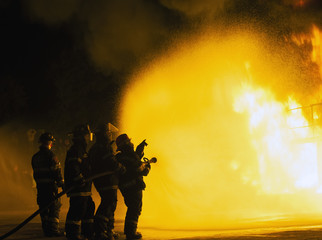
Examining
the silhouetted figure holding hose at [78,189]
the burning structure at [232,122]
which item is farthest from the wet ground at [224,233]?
the burning structure at [232,122]

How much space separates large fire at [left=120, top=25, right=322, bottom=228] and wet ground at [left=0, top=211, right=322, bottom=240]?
128 inches

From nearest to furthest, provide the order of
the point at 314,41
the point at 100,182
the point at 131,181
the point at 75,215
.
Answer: the point at 75,215
the point at 100,182
the point at 131,181
the point at 314,41

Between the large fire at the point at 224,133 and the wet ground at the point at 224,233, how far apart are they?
3243 mm

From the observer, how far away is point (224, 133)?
55.1ft

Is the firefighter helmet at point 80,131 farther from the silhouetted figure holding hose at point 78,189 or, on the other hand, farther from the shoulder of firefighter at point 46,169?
the shoulder of firefighter at point 46,169

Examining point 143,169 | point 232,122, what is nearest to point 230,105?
point 232,122

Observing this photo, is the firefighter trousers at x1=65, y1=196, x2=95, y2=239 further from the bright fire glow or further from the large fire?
the bright fire glow

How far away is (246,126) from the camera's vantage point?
666 inches

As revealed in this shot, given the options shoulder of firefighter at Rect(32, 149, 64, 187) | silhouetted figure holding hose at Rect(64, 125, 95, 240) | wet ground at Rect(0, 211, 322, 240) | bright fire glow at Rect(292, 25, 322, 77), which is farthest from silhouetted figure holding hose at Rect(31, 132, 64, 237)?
bright fire glow at Rect(292, 25, 322, 77)

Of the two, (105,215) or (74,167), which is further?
(105,215)

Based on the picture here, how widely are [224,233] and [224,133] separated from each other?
9.14 m

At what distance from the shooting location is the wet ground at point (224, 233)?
6.95 m

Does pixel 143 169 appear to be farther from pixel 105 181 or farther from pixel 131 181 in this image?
pixel 105 181

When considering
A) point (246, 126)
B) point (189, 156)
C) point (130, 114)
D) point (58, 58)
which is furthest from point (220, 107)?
point (58, 58)
